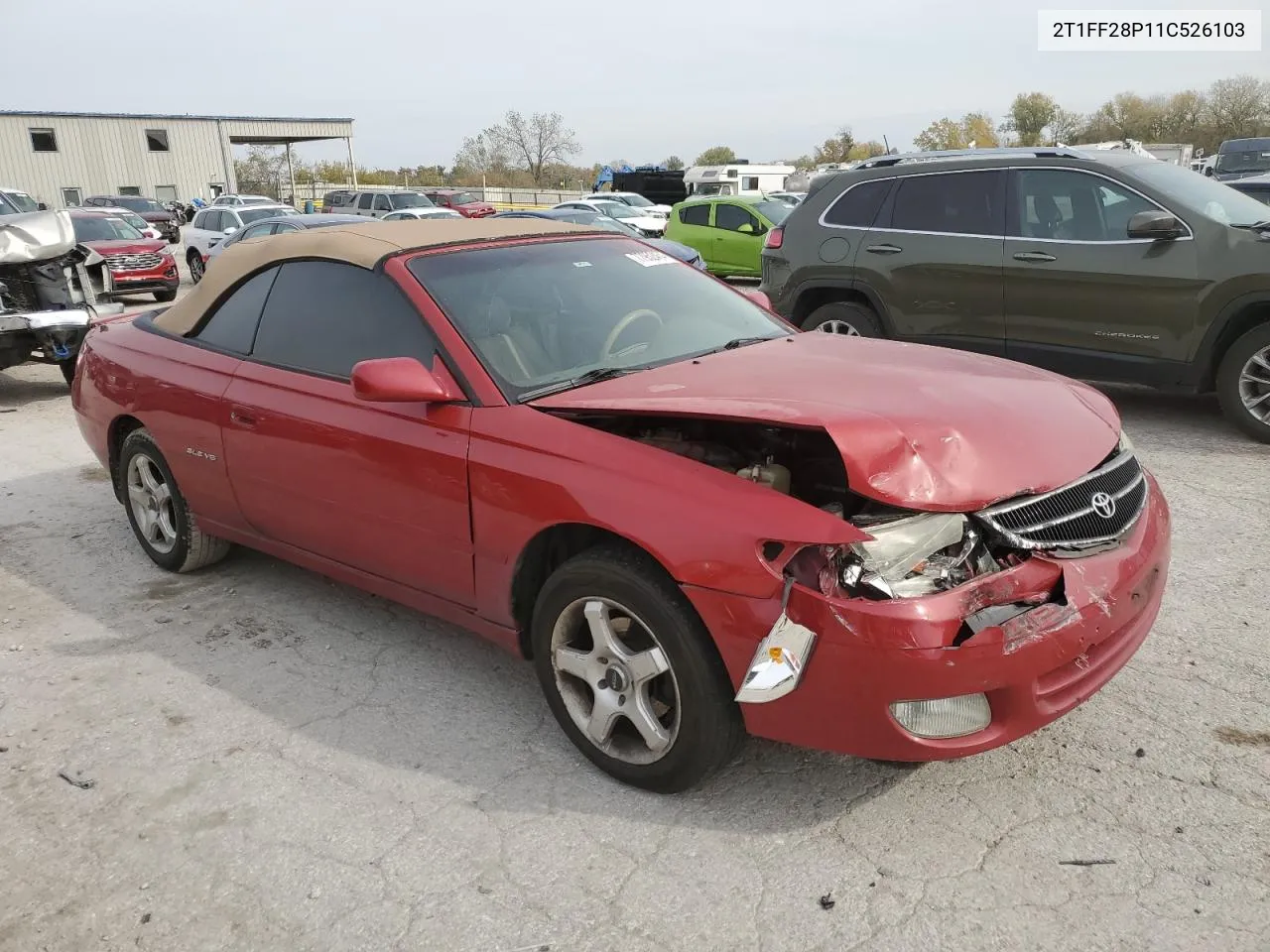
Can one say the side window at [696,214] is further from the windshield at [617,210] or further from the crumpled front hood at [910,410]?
the crumpled front hood at [910,410]

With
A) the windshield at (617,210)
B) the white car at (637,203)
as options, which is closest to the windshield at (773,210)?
the windshield at (617,210)

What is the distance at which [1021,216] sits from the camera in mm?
7043

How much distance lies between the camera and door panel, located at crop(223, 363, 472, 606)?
10.7ft

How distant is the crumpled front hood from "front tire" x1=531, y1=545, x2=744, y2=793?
50 centimetres

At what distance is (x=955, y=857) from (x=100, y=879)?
2.32 meters

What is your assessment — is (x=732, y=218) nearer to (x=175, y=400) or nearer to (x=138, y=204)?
(x=175, y=400)

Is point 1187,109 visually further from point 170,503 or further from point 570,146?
point 170,503

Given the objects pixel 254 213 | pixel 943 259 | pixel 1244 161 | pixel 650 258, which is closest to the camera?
pixel 650 258

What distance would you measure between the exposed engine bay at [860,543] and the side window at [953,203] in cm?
493

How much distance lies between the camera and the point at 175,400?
434cm

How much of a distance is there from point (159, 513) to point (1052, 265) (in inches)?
230

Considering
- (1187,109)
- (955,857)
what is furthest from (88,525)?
(1187,109)

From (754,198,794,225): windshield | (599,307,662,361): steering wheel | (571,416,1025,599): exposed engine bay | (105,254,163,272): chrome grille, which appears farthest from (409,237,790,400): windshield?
(105,254,163,272): chrome grille

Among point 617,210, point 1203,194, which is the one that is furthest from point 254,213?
point 1203,194
